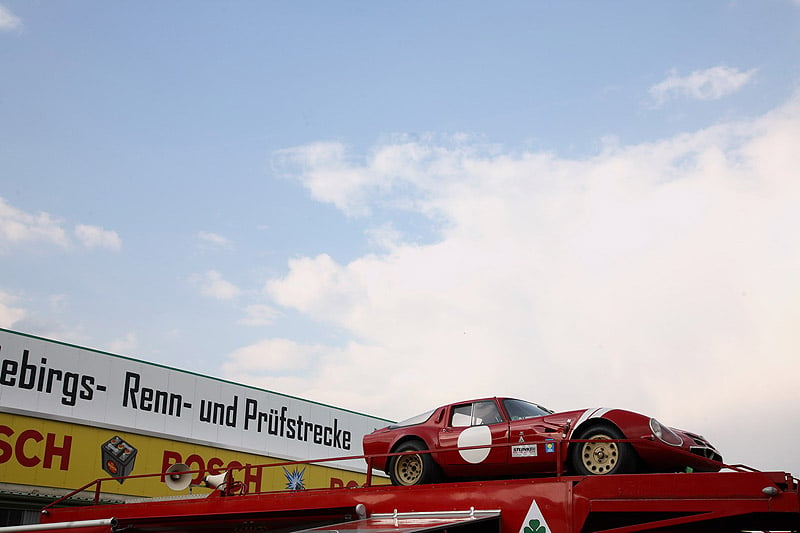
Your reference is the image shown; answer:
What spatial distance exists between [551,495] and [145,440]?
14.9m

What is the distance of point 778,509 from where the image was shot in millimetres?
7652

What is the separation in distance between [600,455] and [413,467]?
8.86 ft

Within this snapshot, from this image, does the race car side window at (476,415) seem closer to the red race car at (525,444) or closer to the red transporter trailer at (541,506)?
the red race car at (525,444)

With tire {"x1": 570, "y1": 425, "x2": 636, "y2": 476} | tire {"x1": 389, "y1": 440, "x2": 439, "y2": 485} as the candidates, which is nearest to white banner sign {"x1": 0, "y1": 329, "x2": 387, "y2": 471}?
tire {"x1": 389, "y1": 440, "x2": 439, "y2": 485}

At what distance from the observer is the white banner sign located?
743 inches

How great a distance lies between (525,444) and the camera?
9.58 metres

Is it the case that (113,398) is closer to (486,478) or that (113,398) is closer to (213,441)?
(213,441)

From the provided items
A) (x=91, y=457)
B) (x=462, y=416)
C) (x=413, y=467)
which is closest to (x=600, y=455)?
(x=462, y=416)

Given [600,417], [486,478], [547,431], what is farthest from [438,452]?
[600,417]

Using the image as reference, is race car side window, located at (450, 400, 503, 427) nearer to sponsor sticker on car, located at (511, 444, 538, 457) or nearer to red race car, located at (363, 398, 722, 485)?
red race car, located at (363, 398, 722, 485)

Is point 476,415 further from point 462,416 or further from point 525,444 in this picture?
point 525,444

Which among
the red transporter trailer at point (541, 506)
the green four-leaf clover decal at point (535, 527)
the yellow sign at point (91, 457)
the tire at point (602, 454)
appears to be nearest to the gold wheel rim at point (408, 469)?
the red transporter trailer at point (541, 506)

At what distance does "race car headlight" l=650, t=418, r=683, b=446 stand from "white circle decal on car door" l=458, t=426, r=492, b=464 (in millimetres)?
2074

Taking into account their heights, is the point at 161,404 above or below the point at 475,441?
above
